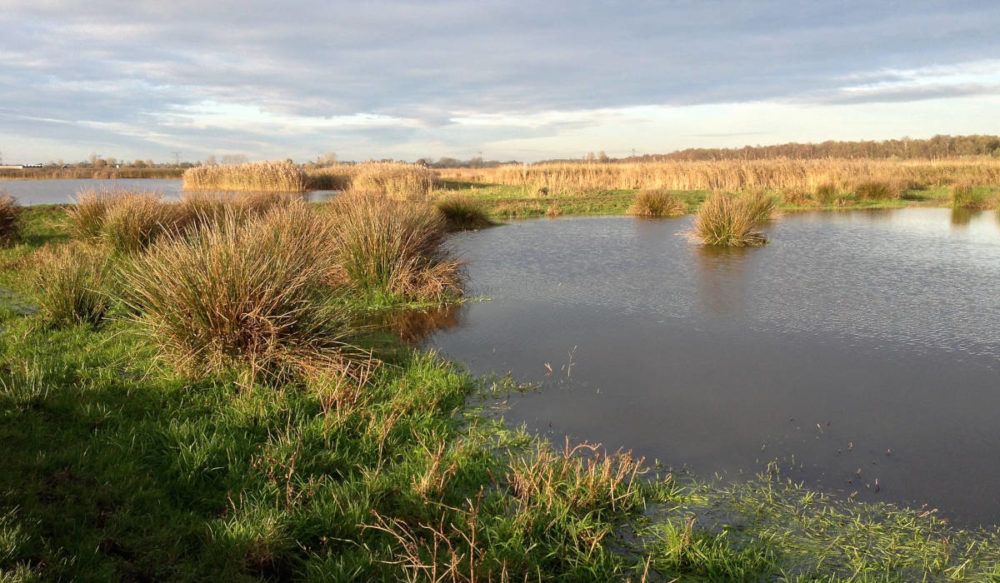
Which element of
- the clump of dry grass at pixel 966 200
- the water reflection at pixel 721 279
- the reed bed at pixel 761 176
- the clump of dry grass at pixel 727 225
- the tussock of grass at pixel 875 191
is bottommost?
the water reflection at pixel 721 279

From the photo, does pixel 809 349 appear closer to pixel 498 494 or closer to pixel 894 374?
pixel 894 374

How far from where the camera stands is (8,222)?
13.0m

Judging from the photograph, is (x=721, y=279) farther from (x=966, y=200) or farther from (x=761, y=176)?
(x=761, y=176)

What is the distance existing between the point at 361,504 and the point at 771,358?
4.27 meters

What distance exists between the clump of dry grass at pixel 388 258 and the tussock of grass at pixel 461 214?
8105mm

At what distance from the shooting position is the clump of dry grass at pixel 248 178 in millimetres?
30266

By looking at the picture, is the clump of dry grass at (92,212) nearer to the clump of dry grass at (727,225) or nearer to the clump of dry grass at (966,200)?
the clump of dry grass at (727,225)

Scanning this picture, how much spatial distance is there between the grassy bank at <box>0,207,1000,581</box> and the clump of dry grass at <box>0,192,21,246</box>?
390 inches

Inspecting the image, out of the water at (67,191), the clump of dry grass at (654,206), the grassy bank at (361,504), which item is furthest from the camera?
the clump of dry grass at (654,206)

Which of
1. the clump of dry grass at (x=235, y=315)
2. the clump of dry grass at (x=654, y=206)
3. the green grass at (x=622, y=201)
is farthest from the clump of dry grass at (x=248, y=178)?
the clump of dry grass at (x=235, y=315)

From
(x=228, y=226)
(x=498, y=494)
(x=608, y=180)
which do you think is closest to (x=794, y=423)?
(x=498, y=494)

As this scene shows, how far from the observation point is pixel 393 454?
4.18m

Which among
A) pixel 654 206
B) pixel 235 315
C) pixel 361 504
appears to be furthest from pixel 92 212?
pixel 654 206

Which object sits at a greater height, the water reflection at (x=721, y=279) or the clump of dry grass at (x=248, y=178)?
the clump of dry grass at (x=248, y=178)
